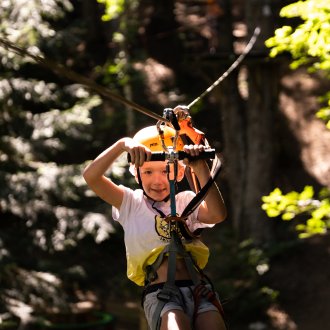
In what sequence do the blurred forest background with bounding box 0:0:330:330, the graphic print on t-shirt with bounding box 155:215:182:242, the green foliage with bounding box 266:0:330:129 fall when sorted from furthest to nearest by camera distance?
the blurred forest background with bounding box 0:0:330:330, the green foliage with bounding box 266:0:330:129, the graphic print on t-shirt with bounding box 155:215:182:242

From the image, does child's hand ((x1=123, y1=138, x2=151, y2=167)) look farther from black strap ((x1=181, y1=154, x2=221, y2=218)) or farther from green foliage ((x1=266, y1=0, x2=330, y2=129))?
green foliage ((x1=266, y1=0, x2=330, y2=129))

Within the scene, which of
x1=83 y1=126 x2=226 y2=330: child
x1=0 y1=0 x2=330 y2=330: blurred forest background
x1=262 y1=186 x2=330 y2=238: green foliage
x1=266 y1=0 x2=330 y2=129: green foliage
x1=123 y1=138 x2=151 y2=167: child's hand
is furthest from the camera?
x1=0 y1=0 x2=330 y2=330: blurred forest background

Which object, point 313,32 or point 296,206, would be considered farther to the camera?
point 296,206

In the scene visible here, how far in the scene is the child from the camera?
13.0ft

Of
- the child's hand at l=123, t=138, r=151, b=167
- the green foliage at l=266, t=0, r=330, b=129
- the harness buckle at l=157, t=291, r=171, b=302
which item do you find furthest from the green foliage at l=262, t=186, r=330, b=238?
the child's hand at l=123, t=138, r=151, b=167

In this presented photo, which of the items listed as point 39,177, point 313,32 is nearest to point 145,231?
point 313,32

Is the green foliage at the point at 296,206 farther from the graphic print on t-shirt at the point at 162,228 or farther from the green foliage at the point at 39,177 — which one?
the green foliage at the point at 39,177

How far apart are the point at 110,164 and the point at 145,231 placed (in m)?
0.42

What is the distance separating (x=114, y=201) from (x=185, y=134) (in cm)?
56

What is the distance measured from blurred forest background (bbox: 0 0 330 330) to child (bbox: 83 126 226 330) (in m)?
2.76

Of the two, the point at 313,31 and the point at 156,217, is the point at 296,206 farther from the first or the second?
the point at 156,217

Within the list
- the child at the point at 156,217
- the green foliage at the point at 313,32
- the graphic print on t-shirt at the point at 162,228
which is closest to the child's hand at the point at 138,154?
the child at the point at 156,217

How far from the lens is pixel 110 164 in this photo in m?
4.14

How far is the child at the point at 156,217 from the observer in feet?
13.0
